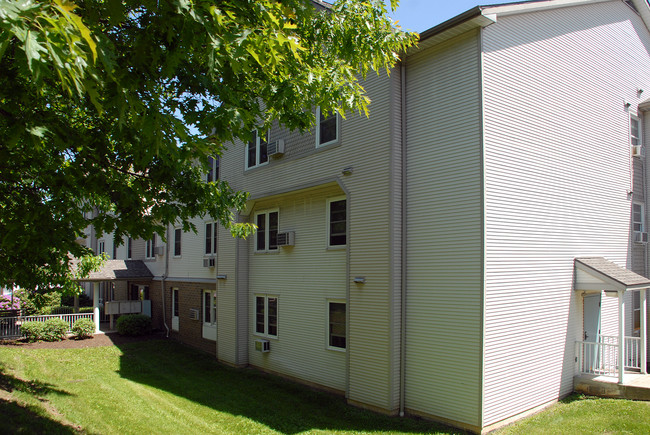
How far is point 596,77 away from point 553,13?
2.72 metres

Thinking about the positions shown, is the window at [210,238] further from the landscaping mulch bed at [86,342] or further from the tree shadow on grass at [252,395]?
the landscaping mulch bed at [86,342]

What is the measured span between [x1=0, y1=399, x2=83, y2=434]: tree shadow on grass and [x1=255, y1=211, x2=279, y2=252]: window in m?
8.24

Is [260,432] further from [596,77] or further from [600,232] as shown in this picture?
[596,77]

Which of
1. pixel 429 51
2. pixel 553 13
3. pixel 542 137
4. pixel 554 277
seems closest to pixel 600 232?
pixel 554 277

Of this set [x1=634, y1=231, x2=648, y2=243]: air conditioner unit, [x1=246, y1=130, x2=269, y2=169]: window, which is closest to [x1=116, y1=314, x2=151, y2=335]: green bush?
Result: [x1=246, y1=130, x2=269, y2=169]: window

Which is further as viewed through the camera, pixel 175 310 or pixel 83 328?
pixel 175 310

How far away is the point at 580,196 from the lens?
12.0m

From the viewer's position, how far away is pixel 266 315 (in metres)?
15.7

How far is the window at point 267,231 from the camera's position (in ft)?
51.7

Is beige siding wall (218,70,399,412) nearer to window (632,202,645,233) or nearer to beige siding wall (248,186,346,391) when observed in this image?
beige siding wall (248,186,346,391)

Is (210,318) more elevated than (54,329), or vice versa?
(210,318)

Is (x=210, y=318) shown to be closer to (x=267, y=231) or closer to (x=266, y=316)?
(x=266, y=316)

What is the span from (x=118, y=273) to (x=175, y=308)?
13.4ft

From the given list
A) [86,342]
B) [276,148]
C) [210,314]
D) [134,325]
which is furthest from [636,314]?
[86,342]
